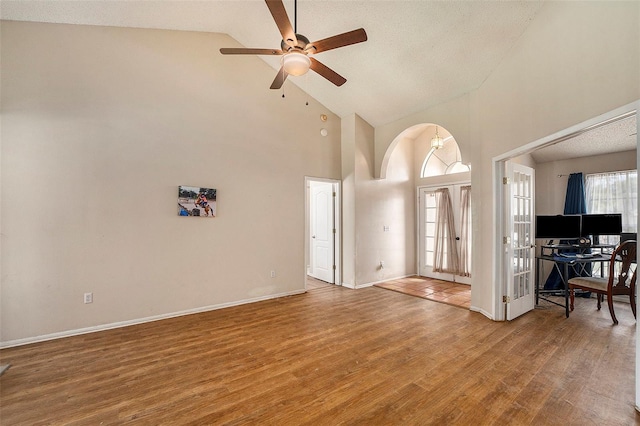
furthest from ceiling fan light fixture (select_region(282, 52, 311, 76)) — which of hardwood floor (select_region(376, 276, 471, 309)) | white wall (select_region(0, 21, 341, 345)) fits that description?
hardwood floor (select_region(376, 276, 471, 309))

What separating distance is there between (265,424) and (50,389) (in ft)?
6.19

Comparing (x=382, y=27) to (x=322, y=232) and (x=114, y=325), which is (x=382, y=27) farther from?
(x=114, y=325)

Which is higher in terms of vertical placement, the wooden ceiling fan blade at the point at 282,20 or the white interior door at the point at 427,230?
the wooden ceiling fan blade at the point at 282,20

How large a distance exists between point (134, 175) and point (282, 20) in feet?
9.16

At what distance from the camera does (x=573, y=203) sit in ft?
17.0

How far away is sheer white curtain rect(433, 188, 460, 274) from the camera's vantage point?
5864 millimetres

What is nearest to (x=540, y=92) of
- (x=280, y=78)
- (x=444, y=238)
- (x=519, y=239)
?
(x=519, y=239)

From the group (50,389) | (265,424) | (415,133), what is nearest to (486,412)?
(265,424)

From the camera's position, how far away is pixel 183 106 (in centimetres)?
401

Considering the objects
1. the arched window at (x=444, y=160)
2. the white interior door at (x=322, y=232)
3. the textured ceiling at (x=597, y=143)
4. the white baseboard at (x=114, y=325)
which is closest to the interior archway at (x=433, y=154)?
the arched window at (x=444, y=160)

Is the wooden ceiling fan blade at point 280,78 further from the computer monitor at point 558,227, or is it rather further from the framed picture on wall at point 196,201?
the computer monitor at point 558,227

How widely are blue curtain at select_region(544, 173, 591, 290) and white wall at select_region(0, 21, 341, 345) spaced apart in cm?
479

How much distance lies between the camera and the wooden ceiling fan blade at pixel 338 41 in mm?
2398

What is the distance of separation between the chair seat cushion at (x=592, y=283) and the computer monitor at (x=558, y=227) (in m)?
1.09
